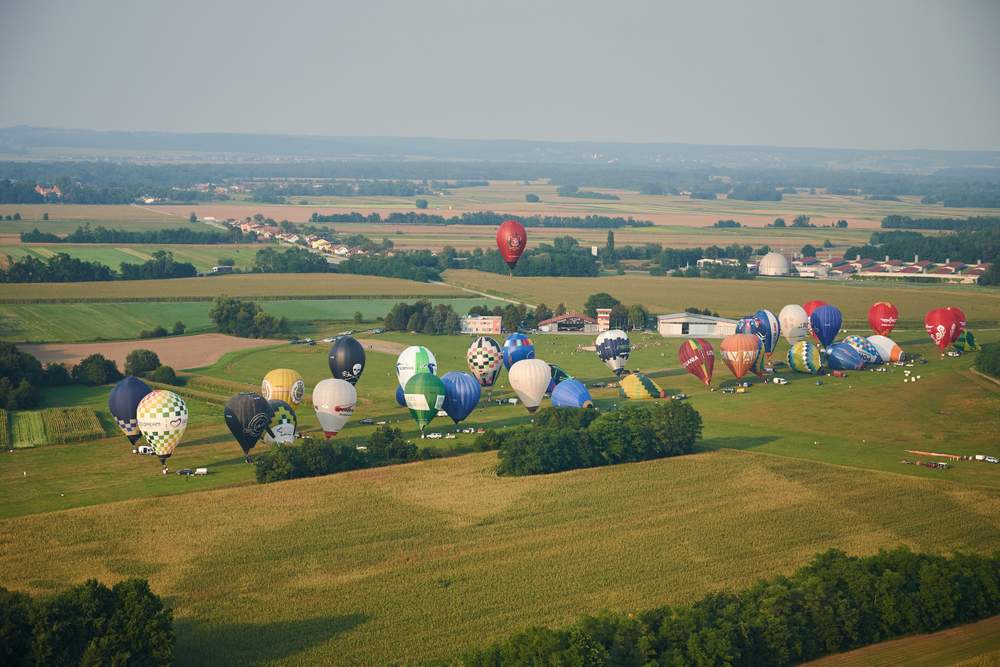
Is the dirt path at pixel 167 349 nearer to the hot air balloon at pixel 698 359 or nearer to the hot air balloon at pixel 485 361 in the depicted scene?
the hot air balloon at pixel 485 361

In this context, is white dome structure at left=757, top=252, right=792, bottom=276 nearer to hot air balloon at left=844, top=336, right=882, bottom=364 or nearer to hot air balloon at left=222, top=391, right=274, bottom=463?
hot air balloon at left=844, top=336, right=882, bottom=364

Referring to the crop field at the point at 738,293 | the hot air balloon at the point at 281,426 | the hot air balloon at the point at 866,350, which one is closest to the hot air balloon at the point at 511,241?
the crop field at the point at 738,293

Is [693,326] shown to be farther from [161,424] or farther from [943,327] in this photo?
[161,424]

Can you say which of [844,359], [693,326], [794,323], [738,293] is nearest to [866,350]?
[844,359]

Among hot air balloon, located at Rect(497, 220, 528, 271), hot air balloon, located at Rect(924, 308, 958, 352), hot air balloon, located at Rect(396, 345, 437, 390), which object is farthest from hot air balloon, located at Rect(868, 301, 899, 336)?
hot air balloon, located at Rect(396, 345, 437, 390)

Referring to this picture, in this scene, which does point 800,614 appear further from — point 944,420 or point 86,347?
point 86,347

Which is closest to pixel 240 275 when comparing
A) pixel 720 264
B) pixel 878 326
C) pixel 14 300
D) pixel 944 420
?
pixel 14 300
